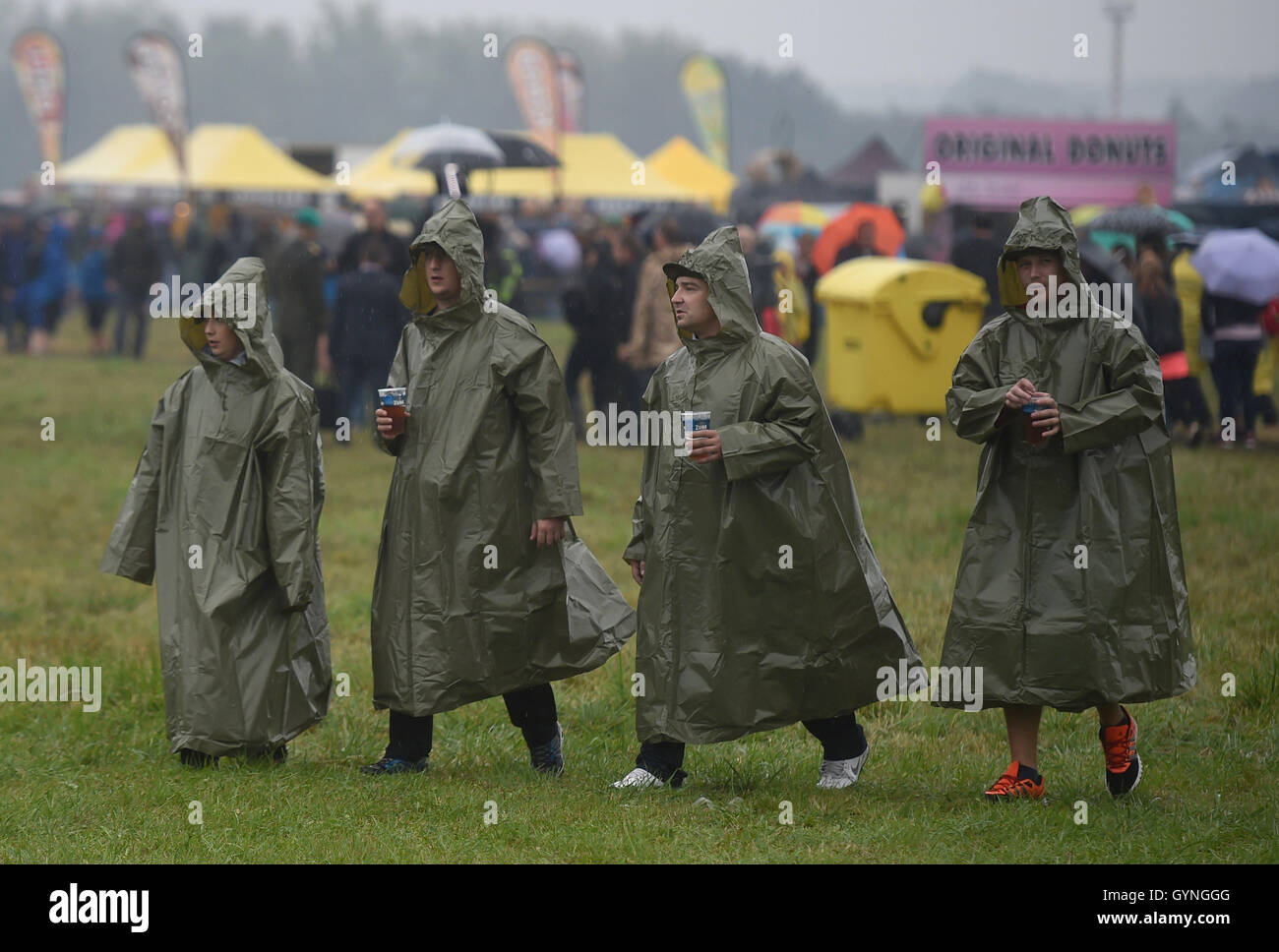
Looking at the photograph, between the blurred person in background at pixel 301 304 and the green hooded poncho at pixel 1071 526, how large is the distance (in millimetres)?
10116

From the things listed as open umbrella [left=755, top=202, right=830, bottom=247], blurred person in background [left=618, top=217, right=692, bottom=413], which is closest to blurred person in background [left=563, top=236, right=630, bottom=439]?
blurred person in background [left=618, top=217, right=692, bottom=413]

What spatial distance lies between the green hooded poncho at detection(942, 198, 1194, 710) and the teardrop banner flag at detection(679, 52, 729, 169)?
3964cm

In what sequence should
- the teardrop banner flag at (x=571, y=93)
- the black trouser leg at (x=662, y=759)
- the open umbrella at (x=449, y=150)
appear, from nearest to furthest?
the black trouser leg at (x=662, y=759) → the open umbrella at (x=449, y=150) → the teardrop banner flag at (x=571, y=93)

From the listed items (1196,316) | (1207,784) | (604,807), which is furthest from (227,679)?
(1196,316)

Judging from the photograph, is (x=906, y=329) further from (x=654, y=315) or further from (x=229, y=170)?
(x=229, y=170)

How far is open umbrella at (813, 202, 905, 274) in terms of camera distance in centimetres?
1708

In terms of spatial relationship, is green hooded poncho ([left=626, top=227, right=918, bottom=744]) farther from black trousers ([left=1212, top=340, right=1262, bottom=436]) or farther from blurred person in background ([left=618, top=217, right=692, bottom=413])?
black trousers ([left=1212, top=340, right=1262, bottom=436])

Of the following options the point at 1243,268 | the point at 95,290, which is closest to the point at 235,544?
the point at 1243,268

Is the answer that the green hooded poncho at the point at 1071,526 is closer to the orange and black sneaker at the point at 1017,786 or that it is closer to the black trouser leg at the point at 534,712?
the orange and black sneaker at the point at 1017,786

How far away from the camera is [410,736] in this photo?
19.8 feet

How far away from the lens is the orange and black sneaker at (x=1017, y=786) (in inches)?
219

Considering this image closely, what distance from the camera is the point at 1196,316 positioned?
14.5 m

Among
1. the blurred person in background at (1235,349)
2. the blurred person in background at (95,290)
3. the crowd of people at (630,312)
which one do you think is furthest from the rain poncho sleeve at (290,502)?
the blurred person in background at (95,290)
